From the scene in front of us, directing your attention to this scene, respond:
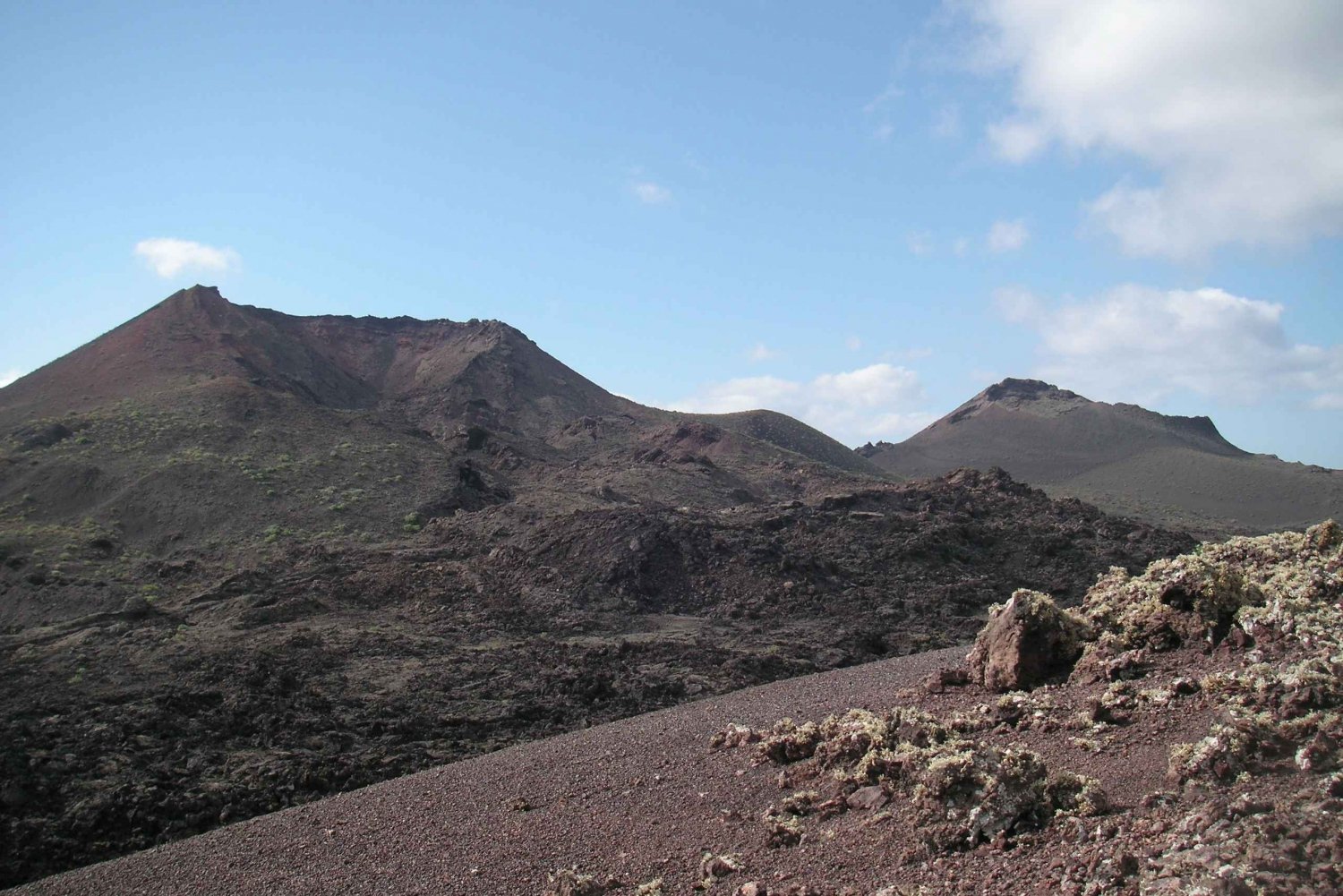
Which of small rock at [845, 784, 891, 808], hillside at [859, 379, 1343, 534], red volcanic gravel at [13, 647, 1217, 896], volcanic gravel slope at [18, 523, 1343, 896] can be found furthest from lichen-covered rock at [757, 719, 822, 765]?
hillside at [859, 379, 1343, 534]

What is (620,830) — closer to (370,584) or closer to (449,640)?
(449,640)

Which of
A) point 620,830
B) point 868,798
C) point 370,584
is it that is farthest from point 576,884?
point 370,584

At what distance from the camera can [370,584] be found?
2508 cm

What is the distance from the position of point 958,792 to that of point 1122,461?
85.3 meters

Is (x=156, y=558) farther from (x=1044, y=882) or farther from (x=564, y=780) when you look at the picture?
(x=1044, y=882)

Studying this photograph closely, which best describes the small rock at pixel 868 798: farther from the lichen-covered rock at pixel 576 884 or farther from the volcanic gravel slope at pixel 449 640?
the volcanic gravel slope at pixel 449 640

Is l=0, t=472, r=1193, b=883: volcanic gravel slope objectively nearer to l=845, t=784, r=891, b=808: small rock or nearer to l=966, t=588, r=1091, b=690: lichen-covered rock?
l=966, t=588, r=1091, b=690: lichen-covered rock

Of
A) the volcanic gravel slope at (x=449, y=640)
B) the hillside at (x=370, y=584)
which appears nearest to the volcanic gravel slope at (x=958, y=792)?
the volcanic gravel slope at (x=449, y=640)

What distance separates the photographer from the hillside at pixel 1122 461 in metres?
65.2

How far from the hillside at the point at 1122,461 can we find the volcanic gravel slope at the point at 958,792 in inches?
1703

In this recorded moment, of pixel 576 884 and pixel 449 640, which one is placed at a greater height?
pixel 449 640

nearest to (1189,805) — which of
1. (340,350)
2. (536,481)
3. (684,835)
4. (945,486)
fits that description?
(684,835)

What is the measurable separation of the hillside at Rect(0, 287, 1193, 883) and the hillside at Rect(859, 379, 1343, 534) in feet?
85.2

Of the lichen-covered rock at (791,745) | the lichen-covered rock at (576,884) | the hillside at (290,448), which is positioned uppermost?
the hillside at (290,448)
